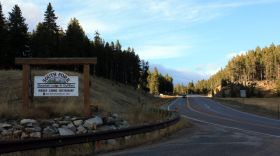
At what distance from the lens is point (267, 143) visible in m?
16.7

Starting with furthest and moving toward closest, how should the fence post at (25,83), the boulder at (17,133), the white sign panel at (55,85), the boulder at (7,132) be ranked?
1. the white sign panel at (55,85)
2. the fence post at (25,83)
3. the boulder at (17,133)
4. the boulder at (7,132)


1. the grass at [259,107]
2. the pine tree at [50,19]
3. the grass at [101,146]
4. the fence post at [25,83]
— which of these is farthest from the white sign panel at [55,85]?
the pine tree at [50,19]

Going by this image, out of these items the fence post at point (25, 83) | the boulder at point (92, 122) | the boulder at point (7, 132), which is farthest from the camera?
the fence post at point (25, 83)

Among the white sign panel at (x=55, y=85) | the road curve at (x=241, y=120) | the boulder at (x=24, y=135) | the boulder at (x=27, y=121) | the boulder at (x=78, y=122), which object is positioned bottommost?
the road curve at (x=241, y=120)

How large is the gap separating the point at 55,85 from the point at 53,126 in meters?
2.69

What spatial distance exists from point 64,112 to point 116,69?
10875 cm

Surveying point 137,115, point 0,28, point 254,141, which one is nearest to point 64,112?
point 137,115

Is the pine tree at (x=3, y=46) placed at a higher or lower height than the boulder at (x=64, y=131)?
higher

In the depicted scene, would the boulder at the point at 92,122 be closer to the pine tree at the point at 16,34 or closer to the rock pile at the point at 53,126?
the rock pile at the point at 53,126

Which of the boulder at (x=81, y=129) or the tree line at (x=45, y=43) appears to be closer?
the boulder at (x=81, y=129)

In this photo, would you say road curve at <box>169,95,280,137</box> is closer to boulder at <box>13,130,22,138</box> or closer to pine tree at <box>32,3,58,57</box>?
boulder at <box>13,130,22,138</box>

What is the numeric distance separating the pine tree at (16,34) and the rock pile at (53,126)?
163 feet

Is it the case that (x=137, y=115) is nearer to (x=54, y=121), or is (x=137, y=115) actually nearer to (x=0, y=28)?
(x=54, y=121)

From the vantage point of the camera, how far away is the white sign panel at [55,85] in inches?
837
